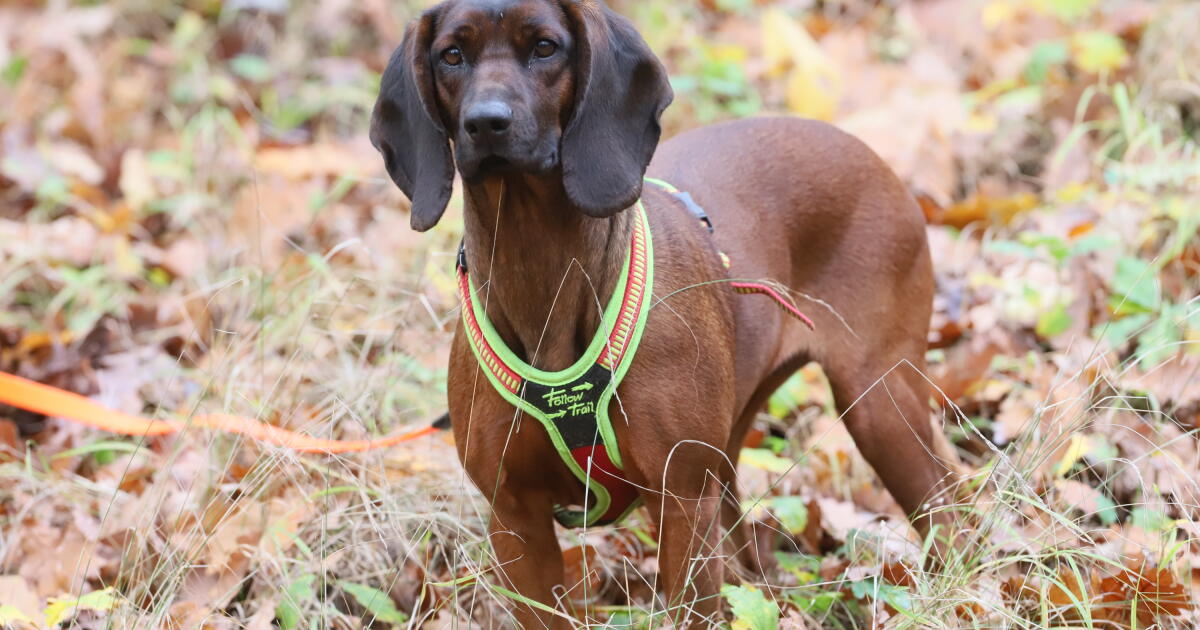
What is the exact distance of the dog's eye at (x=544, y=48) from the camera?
293cm

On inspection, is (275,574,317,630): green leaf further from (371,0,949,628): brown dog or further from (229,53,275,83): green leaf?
(229,53,275,83): green leaf

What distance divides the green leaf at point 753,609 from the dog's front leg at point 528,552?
1.46ft

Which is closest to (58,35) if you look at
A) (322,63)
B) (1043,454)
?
(322,63)

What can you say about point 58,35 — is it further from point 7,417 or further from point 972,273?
point 972,273

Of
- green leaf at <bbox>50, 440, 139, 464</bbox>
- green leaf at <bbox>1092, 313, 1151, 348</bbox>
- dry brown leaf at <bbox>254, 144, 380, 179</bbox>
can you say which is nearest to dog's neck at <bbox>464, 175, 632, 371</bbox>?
green leaf at <bbox>50, 440, 139, 464</bbox>

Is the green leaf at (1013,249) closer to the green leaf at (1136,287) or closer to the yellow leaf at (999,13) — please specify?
the green leaf at (1136,287)

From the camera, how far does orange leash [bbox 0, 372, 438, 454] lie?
3752 millimetres

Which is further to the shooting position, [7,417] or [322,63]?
[322,63]

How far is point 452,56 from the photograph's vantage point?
2980 millimetres

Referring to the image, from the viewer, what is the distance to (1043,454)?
3.14m

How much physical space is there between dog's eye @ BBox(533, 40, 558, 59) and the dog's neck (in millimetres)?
278

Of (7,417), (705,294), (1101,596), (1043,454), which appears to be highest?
(705,294)

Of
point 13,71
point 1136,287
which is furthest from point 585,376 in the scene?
point 13,71

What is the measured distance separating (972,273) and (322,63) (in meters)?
4.68
